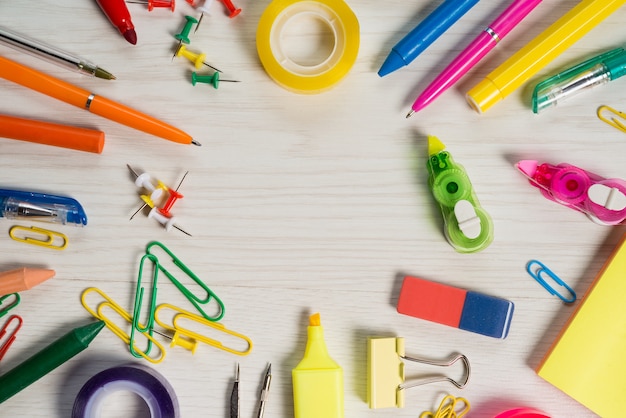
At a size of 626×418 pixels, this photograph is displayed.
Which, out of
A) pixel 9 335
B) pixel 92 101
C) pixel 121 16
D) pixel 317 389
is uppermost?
pixel 121 16

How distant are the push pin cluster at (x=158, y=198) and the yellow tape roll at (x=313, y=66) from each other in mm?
210

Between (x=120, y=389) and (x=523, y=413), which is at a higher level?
(x=523, y=413)

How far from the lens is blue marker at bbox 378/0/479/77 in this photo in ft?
2.96

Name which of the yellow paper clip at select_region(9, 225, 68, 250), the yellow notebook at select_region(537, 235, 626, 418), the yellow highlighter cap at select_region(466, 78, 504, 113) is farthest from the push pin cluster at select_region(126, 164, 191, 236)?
the yellow notebook at select_region(537, 235, 626, 418)

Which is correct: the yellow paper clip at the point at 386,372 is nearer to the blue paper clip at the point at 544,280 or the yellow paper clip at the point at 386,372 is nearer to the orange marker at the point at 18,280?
the blue paper clip at the point at 544,280

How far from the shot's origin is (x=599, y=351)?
91 centimetres

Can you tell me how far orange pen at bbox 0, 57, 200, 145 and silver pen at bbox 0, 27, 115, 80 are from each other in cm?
3

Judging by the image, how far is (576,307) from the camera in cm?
93

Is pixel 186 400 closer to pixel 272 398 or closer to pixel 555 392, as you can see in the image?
pixel 272 398

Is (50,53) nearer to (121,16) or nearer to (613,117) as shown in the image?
(121,16)

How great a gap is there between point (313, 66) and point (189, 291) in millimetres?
375

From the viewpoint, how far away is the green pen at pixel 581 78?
2.98ft

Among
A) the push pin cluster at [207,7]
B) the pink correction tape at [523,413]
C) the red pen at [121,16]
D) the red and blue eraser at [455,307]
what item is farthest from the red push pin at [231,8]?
the pink correction tape at [523,413]

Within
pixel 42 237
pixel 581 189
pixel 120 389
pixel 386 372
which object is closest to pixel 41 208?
pixel 42 237
